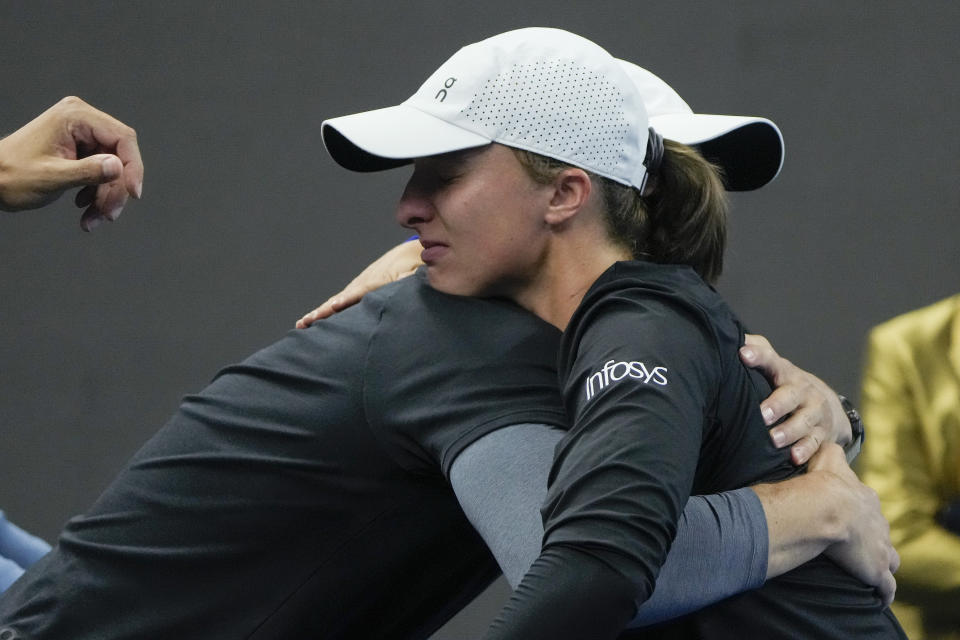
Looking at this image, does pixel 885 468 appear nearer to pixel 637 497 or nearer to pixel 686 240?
pixel 686 240

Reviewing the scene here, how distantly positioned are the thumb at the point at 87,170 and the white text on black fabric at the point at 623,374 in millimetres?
521

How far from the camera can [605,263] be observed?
4.18 feet

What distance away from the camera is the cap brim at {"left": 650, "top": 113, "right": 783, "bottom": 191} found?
4.65 ft

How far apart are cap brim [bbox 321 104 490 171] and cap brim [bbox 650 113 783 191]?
0.91 ft

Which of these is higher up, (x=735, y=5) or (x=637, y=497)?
(x=735, y=5)

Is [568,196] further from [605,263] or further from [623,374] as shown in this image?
[623,374]

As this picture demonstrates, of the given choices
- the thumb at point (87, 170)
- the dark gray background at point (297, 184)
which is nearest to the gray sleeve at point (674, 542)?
the thumb at point (87, 170)

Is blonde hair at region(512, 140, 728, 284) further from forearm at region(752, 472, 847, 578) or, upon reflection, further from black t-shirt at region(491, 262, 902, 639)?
forearm at region(752, 472, 847, 578)

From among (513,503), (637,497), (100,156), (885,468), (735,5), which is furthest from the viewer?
(735,5)

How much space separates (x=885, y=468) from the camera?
1790mm

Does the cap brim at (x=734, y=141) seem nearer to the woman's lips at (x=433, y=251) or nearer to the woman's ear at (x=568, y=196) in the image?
the woman's ear at (x=568, y=196)

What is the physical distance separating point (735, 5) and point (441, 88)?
5.21ft

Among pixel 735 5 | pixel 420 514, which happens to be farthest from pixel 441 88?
pixel 735 5

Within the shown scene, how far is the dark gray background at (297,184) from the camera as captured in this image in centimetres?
270
